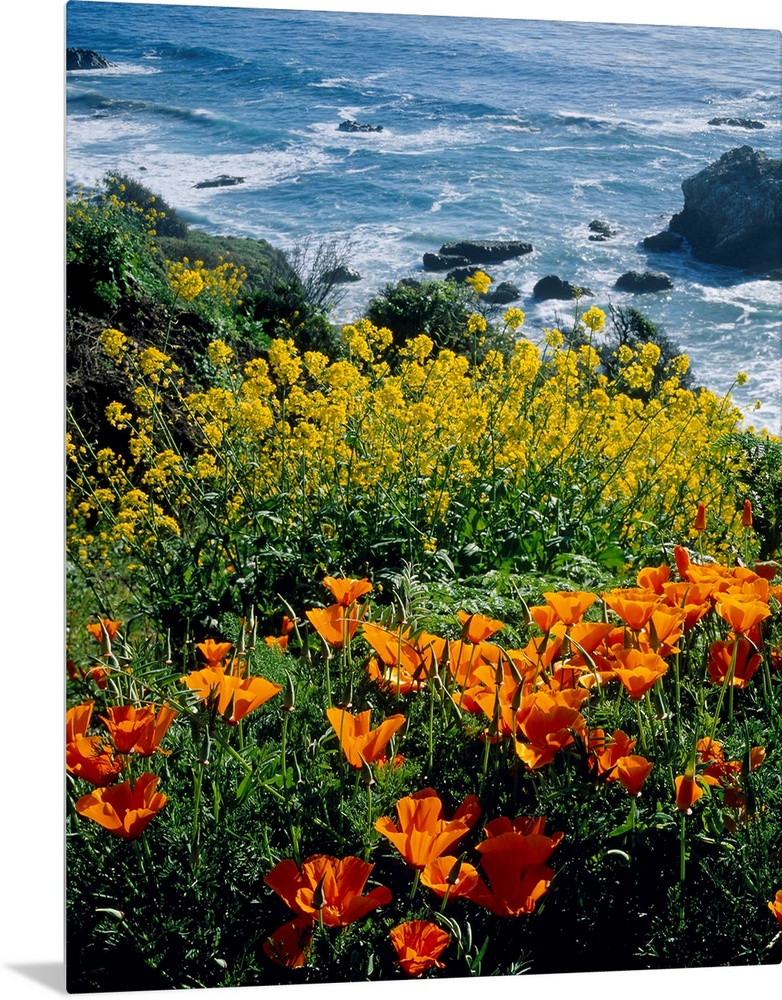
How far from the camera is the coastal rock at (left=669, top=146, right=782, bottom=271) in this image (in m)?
2.72

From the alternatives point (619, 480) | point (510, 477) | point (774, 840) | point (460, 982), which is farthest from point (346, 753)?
point (619, 480)

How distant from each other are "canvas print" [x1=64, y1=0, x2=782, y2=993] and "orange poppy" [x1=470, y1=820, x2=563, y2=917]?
0.01 meters

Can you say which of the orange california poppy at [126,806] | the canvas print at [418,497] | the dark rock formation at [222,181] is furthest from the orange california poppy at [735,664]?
the dark rock formation at [222,181]

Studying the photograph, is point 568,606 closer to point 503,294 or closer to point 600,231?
point 503,294

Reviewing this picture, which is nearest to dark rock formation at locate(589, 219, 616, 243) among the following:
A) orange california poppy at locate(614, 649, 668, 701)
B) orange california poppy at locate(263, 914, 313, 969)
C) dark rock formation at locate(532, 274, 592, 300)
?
dark rock formation at locate(532, 274, 592, 300)

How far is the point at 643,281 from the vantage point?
273 cm

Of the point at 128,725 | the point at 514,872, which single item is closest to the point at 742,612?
the point at 514,872

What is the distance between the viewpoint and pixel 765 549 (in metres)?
2.82

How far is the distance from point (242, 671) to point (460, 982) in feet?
2.35

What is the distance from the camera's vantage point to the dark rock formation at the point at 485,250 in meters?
2.62

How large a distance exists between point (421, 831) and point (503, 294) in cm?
138

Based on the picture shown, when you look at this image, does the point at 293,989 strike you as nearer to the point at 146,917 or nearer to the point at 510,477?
the point at 146,917

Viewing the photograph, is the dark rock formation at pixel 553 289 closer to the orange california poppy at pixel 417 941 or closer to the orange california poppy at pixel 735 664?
the orange california poppy at pixel 735 664

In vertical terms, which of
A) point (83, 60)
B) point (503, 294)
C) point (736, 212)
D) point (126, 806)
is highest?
point (83, 60)
